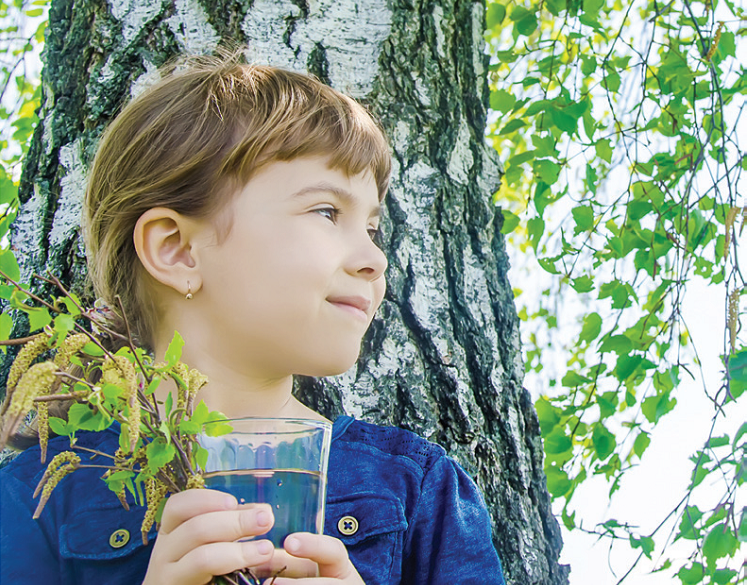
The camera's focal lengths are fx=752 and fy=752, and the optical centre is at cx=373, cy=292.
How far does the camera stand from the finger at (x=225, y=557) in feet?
2.98

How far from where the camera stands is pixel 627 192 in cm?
224

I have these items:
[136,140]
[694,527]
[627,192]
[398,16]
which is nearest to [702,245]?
[627,192]

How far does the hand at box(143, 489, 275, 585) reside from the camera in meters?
0.91

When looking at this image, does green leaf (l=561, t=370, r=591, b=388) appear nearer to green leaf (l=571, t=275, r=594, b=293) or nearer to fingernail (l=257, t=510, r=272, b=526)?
green leaf (l=571, t=275, r=594, b=293)

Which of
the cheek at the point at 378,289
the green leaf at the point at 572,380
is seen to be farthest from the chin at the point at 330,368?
the green leaf at the point at 572,380

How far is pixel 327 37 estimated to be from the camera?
1.79 m

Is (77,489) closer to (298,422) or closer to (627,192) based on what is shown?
(298,422)

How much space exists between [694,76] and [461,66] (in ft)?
2.21

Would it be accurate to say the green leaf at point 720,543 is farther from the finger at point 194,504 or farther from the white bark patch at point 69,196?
the white bark patch at point 69,196

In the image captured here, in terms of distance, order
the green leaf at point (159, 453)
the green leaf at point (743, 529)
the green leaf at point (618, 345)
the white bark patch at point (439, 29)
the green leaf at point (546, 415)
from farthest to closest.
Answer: the green leaf at point (546, 415), the green leaf at point (618, 345), the white bark patch at point (439, 29), the green leaf at point (743, 529), the green leaf at point (159, 453)

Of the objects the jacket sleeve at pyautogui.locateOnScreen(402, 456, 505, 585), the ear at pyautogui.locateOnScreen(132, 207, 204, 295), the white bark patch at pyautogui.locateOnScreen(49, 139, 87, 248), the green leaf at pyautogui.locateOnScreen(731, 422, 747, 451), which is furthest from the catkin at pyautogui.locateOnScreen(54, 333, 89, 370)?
the green leaf at pyautogui.locateOnScreen(731, 422, 747, 451)

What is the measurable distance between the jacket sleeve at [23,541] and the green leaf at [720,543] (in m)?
1.43

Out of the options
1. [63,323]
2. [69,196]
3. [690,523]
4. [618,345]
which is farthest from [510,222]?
[63,323]

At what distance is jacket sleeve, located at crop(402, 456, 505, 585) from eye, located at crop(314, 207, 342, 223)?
0.51 metres
